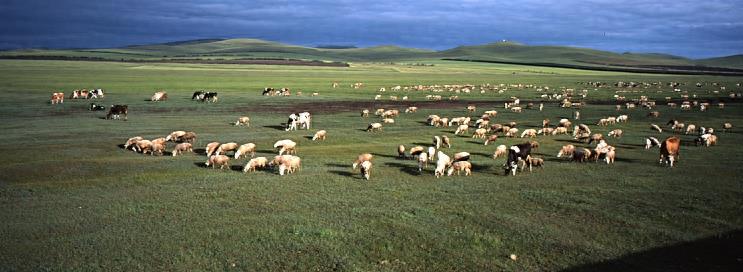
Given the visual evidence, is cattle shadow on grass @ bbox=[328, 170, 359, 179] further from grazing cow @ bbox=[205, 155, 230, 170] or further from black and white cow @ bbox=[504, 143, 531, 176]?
black and white cow @ bbox=[504, 143, 531, 176]

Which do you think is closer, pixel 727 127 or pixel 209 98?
pixel 727 127

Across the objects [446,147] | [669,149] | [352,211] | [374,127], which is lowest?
[352,211]

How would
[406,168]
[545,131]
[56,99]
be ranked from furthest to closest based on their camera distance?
1. [56,99]
2. [545,131]
3. [406,168]

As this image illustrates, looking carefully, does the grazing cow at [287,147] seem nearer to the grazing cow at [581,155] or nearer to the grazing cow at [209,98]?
the grazing cow at [581,155]

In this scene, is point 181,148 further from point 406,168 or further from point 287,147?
point 406,168

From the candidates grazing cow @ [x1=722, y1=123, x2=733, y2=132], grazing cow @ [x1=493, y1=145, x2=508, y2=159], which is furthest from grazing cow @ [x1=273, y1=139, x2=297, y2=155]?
grazing cow @ [x1=722, y1=123, x2=733, y2=132]

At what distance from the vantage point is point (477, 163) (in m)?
24.3

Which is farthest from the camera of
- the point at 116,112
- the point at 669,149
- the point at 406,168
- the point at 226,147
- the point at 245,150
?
the point at 116,112

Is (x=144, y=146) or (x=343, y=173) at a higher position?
(x=144, y=146)

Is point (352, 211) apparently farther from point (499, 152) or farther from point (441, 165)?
point (499, 152)

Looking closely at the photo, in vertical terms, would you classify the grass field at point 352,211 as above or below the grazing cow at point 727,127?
below

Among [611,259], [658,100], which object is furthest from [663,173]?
[658,100]

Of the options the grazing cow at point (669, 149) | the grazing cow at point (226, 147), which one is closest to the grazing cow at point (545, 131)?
the grazing cow at point (669, 149)

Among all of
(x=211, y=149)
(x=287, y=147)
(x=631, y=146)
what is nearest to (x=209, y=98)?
(x=211, y=149)
